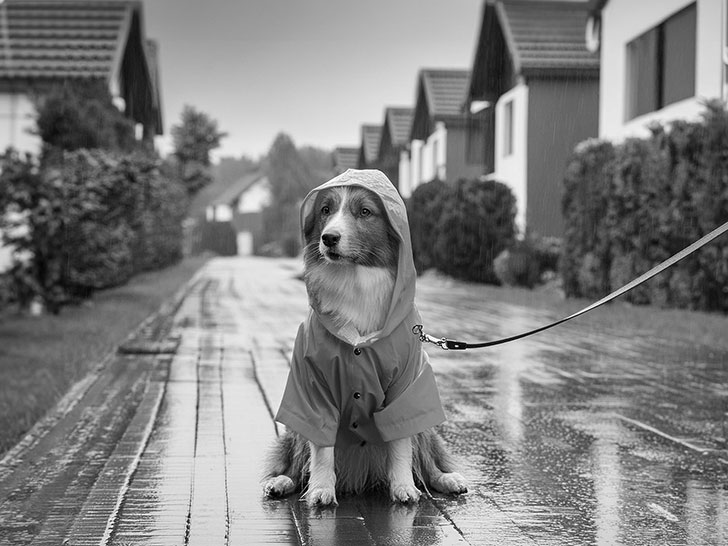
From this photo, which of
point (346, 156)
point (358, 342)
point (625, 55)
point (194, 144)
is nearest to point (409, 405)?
point (358, 342)

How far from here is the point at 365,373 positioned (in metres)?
3.75

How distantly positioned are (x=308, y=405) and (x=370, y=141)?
44.6m

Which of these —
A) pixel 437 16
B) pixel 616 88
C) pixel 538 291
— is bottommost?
pixel 538 291

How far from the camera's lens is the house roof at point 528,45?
23.5 metres

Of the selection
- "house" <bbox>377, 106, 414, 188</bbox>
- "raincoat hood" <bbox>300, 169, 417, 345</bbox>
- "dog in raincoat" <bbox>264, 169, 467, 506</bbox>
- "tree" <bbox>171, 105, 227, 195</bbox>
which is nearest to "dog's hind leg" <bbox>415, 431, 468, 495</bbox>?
"dog in raincoat" <bbox>264, 169, 467, 506</bbox>

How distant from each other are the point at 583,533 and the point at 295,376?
1.24 meters

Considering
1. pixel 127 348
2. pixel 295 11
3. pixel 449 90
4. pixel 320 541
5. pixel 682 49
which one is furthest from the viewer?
pixel 449 90

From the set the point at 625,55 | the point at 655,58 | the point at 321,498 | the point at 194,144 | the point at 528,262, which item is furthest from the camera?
the point at 194,144

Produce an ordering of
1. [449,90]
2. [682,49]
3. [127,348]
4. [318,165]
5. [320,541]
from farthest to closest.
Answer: [318,165] < [449,90] < [682,49] < [127,348] < [320,541]

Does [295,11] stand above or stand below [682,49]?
above

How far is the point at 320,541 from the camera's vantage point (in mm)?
3430

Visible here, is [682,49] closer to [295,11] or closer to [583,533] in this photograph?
[295,11]

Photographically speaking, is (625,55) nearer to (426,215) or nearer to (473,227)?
(473,227)

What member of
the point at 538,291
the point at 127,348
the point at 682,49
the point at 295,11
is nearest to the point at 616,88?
the point at 682,49
